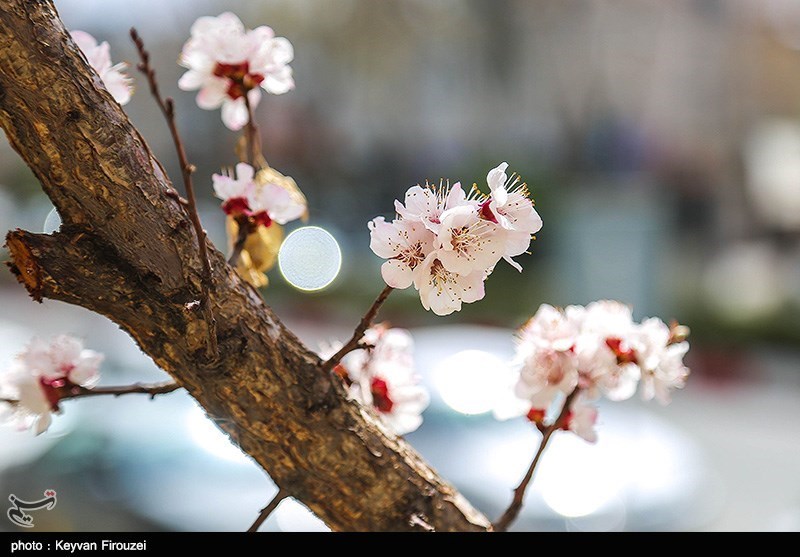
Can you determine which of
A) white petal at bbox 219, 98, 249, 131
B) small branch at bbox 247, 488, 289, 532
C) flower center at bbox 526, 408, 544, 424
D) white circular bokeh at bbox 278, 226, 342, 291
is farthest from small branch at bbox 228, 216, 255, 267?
white circular bokeh at bbox 278, 226, 342, 291

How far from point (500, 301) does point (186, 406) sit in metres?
7.42

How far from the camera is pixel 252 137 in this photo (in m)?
1.42

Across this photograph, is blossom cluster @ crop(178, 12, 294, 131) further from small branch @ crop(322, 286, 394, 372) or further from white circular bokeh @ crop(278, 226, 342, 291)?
white circular bokeh @ crop(278, 226, 342, 291)

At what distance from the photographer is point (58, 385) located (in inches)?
51.8

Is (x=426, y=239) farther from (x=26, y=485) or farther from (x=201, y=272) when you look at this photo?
(x=26, y=485)

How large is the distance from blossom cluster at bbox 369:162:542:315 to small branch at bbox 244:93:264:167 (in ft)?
1.42

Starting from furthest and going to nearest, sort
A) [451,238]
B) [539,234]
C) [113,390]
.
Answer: [539,234] < [113,390] < [451,238]

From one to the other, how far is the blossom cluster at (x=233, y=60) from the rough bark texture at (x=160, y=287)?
0.33 m

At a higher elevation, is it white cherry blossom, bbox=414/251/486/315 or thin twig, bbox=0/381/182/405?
white cherry blossom, bbox=414/251/486/315

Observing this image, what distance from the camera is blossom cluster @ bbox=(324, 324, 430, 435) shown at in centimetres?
145

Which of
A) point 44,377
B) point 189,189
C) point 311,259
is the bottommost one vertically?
point 44,377

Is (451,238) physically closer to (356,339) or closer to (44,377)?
(356,339)

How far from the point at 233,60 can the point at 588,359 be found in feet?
2.28

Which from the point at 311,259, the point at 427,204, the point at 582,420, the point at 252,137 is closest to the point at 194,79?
the point at 252,137
